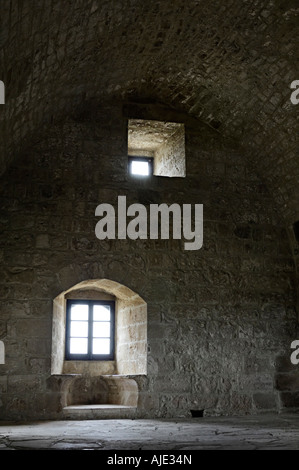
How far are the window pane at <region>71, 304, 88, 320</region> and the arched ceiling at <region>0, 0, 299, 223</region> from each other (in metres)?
2.19

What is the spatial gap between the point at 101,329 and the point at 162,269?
51.2 inches

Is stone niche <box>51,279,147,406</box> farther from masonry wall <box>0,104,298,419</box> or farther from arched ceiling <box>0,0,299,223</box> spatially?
arched ceiling <box>0,0,299,223</box>

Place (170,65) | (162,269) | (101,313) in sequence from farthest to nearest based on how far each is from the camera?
(101,313) → (162,269) → (170,65)

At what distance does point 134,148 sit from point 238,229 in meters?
1.96

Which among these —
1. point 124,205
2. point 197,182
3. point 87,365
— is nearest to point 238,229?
point 197,182

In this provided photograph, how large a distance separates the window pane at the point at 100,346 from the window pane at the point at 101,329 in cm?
7

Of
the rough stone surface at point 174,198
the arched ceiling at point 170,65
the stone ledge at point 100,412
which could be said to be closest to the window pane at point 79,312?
the rough stone surface at point 174,198

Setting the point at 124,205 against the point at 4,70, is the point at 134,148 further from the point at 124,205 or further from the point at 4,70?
the point at 4,70

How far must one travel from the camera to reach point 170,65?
22.3 ft

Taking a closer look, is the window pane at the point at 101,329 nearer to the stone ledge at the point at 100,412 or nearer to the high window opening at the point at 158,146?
the stone ledge at the point at 100,412

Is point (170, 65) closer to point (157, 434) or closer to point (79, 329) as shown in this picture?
point (79, 329)

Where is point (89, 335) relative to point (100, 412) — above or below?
above

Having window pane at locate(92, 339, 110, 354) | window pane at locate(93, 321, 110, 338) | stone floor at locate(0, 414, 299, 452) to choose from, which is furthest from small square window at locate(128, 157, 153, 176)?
stone floor at locate(0, 414, 299, 452)

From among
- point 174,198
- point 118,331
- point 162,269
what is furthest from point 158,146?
point 118,331
